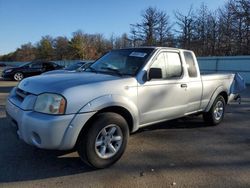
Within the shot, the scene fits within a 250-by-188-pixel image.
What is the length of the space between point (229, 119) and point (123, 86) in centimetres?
454

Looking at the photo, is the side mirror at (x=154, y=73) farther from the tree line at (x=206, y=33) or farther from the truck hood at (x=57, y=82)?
the tree line at (x=206, y=33)

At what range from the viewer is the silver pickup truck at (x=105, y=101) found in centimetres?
411

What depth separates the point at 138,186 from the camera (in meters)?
4.03

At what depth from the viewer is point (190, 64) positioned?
21.2ft

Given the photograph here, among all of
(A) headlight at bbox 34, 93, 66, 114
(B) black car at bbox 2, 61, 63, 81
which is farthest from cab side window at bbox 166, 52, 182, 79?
(B) black car at bbox 2, 61, 63, 81

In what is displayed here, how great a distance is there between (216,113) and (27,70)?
17614 mm

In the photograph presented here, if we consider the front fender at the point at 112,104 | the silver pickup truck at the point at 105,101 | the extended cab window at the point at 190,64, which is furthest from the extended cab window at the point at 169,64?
the front fender at the point at 112,104

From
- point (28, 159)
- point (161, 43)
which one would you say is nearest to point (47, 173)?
point (28, 159)

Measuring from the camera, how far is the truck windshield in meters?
5.34

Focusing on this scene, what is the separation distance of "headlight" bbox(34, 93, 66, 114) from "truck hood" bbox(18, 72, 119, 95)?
8 cm

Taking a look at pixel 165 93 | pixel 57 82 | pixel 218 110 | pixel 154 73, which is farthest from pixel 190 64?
pixel 57 82

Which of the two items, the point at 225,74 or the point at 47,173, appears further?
the point at 225,74

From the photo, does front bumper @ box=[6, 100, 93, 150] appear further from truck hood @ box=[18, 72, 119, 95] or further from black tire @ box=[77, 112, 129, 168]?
truck hood @ box=[18, 72, 119, 95]

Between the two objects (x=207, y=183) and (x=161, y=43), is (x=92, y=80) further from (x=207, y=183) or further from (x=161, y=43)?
(x=161, y=43)
